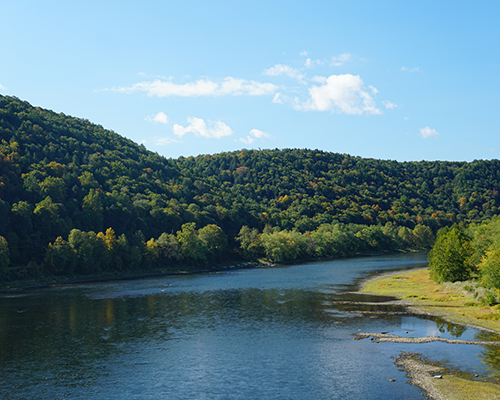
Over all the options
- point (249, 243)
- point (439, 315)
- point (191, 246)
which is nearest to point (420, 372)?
point (439, 315)

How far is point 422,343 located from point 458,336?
5.24 m

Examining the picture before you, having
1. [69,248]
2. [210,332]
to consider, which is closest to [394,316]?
[210,332]

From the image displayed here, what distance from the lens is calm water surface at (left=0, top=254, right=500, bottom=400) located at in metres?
36.8

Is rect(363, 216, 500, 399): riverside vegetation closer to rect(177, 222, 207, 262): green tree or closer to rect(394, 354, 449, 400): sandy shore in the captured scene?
rect(394, 354, 449, 400): sandy shore

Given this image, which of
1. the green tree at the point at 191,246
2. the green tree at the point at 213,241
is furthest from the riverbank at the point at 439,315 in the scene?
the green tree at the point at 213,241

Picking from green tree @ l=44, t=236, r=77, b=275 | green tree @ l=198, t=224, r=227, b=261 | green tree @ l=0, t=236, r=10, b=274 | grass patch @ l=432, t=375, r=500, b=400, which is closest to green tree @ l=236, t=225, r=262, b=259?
green tree @ l=198, t=224, r=227, b=261

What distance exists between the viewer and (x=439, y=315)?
60156 millimetres

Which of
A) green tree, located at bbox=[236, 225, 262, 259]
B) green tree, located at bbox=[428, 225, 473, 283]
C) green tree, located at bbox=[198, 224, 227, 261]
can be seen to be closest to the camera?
green tree, located at bbox=[428, 225, 473, 283]

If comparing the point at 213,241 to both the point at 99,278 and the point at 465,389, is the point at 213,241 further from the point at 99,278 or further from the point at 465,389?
the point at 465,389

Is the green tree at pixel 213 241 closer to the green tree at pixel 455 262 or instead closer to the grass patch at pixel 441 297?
the grass patch at pixel 441 297

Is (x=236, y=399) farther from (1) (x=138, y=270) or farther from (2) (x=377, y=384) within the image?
(1) (x=138, y=270)

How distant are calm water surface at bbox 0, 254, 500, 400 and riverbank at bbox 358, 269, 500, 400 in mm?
1754

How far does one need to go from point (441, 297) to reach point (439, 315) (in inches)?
578

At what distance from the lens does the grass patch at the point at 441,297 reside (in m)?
55.6
